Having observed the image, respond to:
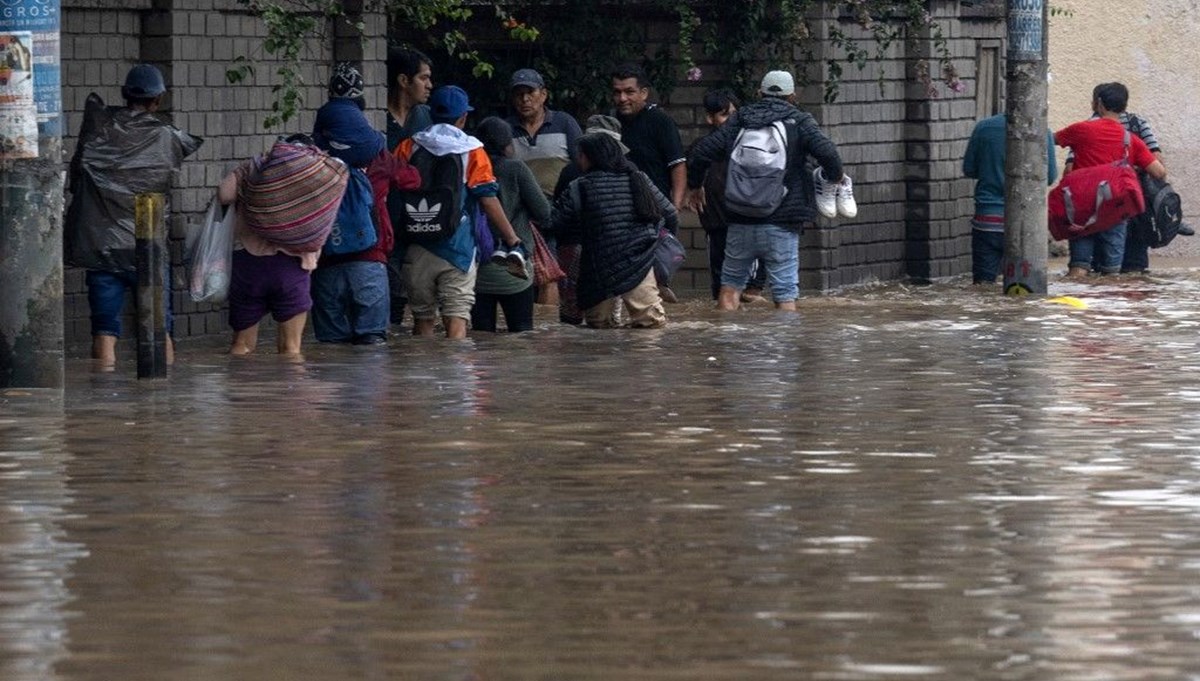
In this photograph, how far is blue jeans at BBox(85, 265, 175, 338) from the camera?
15.4 meters

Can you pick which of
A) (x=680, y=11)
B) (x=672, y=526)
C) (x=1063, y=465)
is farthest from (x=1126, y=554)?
(x=680, y=11)

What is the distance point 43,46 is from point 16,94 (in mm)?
300

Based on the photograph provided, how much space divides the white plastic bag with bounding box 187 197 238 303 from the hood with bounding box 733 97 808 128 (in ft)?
14.6

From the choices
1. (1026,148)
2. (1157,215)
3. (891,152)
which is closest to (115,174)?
(1026,148)

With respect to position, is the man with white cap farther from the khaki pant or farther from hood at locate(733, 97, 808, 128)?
hood at locate(733, 97, 808, 128)

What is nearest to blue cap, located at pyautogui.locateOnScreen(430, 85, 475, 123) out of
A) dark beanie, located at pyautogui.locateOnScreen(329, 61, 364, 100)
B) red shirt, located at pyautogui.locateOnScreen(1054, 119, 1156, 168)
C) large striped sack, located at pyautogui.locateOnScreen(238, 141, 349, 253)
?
dark beanie, located at pyautogui.locateOnScreen(329, 61, 364, 100)

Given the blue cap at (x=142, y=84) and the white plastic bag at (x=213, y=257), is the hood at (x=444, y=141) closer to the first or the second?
the white plastic bag at (x=213, y=257)

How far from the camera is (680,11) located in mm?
21859

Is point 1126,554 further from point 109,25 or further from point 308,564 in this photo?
point 109,25

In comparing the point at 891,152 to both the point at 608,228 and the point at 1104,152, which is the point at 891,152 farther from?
the point at 608,228

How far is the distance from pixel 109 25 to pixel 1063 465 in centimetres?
805

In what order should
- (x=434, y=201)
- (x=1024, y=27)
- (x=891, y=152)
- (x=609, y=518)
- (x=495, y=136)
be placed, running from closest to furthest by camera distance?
1. (x=609, y=518)
2. (x=434, y=201)
3. (x=495, y=136)
4. (x=1024, y=27)
5. (x=891, y=152)

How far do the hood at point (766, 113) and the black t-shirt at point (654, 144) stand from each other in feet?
2.35

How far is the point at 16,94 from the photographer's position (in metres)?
13.4
